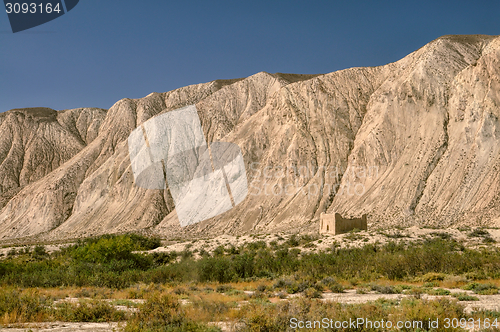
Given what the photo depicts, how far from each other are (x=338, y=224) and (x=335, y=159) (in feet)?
68.1

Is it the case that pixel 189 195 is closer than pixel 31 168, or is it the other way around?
pixel 189 195

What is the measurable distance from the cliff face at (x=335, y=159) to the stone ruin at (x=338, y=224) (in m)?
7.67

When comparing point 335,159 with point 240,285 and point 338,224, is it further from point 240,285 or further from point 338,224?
point 240,285

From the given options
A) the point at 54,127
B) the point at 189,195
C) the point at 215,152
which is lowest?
the point at 189,195

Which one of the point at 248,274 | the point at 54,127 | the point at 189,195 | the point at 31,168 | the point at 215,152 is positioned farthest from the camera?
the point at 54,127

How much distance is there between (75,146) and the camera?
9212 cm

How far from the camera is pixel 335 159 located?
2149 inches

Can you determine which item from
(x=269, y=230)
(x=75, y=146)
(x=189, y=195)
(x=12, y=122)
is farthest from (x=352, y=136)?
(x=12, y=122)

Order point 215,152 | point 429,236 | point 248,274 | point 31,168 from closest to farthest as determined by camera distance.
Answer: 1. point 248,274
2. point 429,236
3. point 215,152
4. point 31,168

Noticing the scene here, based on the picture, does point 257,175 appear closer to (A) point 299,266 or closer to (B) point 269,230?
(B) point 269,230

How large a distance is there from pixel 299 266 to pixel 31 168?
83.3 m

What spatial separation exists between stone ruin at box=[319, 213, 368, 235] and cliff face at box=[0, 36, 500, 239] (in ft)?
25.2

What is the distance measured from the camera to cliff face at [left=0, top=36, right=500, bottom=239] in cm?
4456

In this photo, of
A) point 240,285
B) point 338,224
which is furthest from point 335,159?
point 240,285
